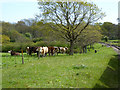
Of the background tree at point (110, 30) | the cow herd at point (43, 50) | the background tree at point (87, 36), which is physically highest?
the background tree at point (110, 30)

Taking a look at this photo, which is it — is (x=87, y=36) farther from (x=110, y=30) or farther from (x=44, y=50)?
(x=110, y=30)

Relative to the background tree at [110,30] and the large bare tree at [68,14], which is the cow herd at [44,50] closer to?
the large bare tree at [68,14]

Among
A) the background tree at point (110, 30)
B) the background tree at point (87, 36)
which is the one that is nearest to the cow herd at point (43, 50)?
the background tree at point (87, 36)

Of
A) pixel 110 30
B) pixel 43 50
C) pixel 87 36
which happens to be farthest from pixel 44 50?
pixel 110 30

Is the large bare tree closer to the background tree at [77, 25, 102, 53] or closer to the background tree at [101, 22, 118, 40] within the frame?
the background tree at [77, 25, 102, 53]

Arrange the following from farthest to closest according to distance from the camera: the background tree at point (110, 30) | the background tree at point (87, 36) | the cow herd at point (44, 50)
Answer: the background tree at point (110, 30) < the background tree at point (87, 36) < the cow herd at point (44, 50)

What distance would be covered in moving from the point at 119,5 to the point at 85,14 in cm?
999

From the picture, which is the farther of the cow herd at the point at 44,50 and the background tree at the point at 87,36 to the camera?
the background tree at the point at 87,36

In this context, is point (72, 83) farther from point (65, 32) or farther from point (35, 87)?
point (65, 32)

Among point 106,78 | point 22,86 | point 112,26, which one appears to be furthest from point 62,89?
point 112,26

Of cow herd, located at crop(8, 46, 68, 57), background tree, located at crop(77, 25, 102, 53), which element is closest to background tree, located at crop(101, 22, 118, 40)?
background tree, located at crop(77, 25, 102, 53)

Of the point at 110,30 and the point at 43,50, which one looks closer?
the point at 43,50

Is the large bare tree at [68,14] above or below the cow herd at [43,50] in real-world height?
above

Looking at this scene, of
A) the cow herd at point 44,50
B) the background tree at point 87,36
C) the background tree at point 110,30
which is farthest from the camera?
the background tree at point 110,30
